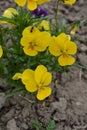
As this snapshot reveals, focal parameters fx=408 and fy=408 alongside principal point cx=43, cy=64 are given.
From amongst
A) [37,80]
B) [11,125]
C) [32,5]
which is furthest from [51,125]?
[32,5]

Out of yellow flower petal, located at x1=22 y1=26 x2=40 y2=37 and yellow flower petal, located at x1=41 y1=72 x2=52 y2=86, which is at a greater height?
yellow flower petal, located at x1=22 y1=26 x2=40 y2=37

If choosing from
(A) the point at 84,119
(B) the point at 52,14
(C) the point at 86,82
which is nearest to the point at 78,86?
(C) the point at 86,82

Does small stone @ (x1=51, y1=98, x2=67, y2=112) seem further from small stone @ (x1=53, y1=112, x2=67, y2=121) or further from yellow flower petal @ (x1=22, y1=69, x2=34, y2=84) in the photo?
yellow flower petal @ (x1=22, y1=69, x2=34, y2=84)

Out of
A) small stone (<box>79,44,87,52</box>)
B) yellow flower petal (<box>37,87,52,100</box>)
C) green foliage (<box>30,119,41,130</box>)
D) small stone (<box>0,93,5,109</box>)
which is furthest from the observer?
small stone (<box>79,44,87,52</box>)

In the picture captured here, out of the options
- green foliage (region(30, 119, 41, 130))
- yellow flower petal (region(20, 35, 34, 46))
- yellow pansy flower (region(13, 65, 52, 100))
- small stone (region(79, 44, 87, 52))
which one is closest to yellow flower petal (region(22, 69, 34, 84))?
yellow pansy flower (region(13, 65, 52, 100))

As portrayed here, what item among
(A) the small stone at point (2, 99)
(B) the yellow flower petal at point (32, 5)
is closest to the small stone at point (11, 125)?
(A) the small stone at point (2, 99)

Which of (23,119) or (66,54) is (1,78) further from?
(66,54)

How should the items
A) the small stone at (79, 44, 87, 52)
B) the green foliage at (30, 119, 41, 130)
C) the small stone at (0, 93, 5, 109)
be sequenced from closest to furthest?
the green foliage at (30, 119, 41, 130) < the small stone at (0, 93, 5, 109) < the small stone at (79, 44, 87, 52)

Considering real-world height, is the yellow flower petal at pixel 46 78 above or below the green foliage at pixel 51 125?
above

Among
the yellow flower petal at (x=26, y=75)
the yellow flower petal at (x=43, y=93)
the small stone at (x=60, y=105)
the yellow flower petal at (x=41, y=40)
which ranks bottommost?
the small stone at (x=60, y=105)

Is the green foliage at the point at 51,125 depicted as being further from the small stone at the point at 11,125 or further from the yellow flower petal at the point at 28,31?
the yellow flower petal at the point at 28,31
